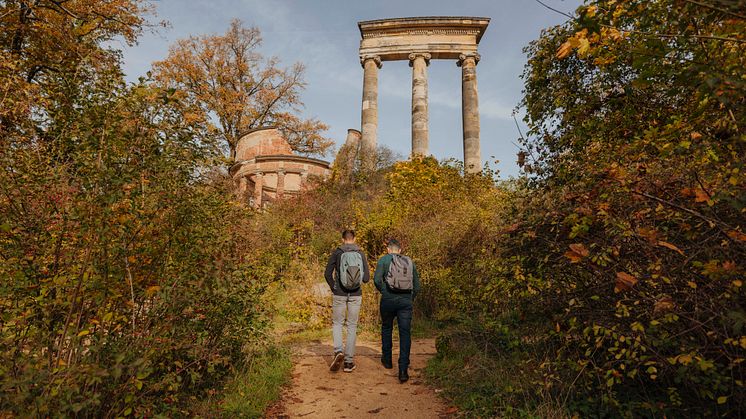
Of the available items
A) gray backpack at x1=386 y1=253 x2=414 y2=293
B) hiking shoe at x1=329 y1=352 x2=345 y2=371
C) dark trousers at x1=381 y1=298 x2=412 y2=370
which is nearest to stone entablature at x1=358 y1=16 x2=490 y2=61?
gray backpack at x1=386 y1=253 x2=414 y2=293

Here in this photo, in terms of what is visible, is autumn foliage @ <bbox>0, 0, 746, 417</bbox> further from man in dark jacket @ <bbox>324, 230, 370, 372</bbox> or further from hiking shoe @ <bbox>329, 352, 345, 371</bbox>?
hiking shoe @ <bbox>329, 352, 345, 371</bbox>

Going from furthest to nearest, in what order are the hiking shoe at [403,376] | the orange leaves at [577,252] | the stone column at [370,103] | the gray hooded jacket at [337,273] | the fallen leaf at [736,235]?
the stone column at [370,103] → the gray hooded jacket at [337,273] → the hiking shoe at [403,376] → the orange leaves at [577,252] → the fallen leaf at [736,235]

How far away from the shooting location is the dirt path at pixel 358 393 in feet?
13.8

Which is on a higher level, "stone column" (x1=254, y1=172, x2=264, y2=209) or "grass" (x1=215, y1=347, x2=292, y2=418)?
"stone column" (x1=254, y1=172, x2=264, y2=209)

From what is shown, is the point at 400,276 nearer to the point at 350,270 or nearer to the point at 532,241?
the point at 350,270

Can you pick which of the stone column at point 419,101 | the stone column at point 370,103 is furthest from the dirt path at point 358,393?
the stone column at point 419,101

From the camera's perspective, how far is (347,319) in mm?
5527

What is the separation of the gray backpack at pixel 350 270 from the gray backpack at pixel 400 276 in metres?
0.42

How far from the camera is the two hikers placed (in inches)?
210

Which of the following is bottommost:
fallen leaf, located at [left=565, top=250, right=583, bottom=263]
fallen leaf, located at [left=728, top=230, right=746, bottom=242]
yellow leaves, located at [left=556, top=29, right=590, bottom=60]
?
fallen leaf, located at [left=565, top=250, right=583, bottom=263]

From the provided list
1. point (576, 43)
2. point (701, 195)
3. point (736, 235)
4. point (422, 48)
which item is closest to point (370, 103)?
point (422, 48)

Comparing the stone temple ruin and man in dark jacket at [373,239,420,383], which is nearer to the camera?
man in dark jacket at [373,239,420,383]

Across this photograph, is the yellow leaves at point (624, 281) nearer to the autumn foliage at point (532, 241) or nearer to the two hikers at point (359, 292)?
the autumn foliage at point (532, 241)

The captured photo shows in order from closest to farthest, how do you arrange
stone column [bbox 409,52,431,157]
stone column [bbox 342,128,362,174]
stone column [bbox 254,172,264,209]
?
stone column [bbox 254,172,264,209] → stone column [bbox 342,128,362,174] → stone column [bbox 409,52,431,157]
